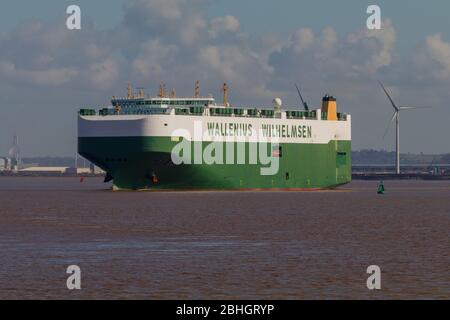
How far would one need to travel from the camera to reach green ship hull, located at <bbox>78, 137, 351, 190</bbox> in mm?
115125

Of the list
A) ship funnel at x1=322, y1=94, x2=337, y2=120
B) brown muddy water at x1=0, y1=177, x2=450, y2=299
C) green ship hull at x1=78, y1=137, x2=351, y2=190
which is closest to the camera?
brown muddy water at x1=0, y1=177, x2=450, y2=299

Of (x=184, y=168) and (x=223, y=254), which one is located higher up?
(x=184, y=168)

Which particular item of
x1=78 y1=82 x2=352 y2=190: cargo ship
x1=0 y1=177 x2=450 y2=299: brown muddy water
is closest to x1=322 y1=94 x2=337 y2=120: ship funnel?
x1=78 y1=82 x2=352 y2=190: cargo ship

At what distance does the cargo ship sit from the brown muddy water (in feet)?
128

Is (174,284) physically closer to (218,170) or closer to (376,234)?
(376,234)

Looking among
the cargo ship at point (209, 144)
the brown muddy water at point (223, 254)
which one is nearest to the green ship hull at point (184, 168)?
the cargo ship at point (209, 144)

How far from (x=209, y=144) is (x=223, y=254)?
78.6 m

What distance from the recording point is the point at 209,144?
122 m

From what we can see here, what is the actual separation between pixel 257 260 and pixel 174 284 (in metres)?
7.62

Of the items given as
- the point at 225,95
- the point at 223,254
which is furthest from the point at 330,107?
the point at 223,254

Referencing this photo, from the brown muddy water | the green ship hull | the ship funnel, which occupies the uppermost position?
the ship funnel

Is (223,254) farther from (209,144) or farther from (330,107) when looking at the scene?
(330,107)

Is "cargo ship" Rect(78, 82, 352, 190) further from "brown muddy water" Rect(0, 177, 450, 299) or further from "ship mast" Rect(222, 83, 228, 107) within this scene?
"brown muddy water" Rect(0, 177, 450, 299)

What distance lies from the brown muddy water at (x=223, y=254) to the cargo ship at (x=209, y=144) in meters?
38.9
